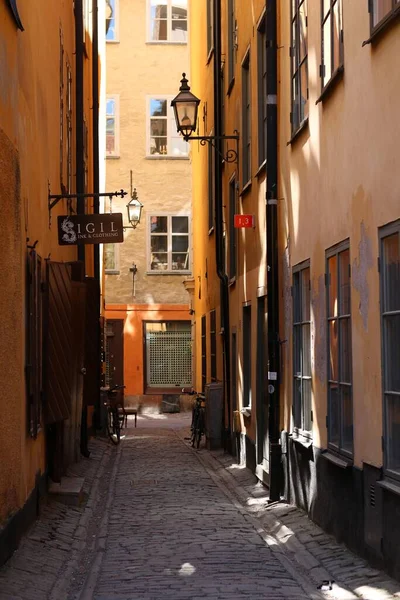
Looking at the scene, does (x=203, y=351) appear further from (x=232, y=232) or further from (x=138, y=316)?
(x=138, y=316)

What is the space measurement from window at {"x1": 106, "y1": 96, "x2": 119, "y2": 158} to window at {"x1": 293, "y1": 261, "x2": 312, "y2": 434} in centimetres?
2497

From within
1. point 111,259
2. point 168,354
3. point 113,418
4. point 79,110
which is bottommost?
point 113,418

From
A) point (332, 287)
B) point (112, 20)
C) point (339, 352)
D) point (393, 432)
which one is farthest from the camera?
point (112, 20)

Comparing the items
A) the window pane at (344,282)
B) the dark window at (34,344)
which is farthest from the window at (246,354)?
the window pane at (344,282)

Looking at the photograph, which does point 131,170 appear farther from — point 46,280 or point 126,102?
point 46,280

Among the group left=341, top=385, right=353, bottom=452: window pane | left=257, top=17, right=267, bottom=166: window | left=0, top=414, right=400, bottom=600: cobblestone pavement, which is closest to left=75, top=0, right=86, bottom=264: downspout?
left=257, top=17, right=267, bottom=166: window

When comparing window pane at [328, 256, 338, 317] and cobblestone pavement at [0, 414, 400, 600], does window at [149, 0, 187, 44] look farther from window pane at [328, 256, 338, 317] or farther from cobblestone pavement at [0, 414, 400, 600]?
window pane at [328, 256, 338, 317]

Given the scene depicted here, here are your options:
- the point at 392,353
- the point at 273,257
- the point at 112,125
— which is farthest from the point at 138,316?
the point at 392,353

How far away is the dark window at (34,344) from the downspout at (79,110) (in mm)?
5343

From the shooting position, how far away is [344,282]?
9.62 metres

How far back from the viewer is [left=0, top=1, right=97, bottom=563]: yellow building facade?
866cm

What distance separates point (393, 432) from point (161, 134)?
29848 millimetres

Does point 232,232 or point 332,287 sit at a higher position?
point 232,232

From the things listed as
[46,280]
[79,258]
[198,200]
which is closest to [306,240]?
[46,280]
